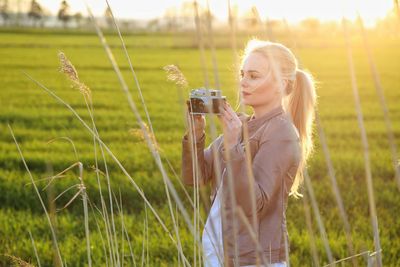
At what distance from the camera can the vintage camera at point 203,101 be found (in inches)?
80.9

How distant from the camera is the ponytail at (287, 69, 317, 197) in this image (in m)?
2.43

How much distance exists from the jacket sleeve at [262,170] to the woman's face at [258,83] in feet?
0.45

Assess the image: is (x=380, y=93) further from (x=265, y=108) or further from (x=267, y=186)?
(x=265, y=108)

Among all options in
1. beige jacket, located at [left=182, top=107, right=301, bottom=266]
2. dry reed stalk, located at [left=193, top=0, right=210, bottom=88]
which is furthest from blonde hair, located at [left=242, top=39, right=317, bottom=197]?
dry reed stalk, located at [left=193, top=0, right=210, bottom=88]

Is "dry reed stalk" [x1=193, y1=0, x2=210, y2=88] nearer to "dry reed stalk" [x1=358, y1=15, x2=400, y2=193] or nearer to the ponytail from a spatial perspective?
"dry reed stalk" [x1=358, y1=15, x2=400, y2=193]

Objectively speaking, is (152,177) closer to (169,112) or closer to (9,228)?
(9,228)

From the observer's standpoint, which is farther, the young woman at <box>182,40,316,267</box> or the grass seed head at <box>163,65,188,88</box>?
the young woman at <box>182,40,316,267</box>

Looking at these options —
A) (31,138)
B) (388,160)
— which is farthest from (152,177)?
(31,138)

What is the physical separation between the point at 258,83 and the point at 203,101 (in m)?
0.25

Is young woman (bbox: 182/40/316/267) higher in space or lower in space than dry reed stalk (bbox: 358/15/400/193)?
lower

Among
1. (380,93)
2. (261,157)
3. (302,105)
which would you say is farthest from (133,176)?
(380,93)

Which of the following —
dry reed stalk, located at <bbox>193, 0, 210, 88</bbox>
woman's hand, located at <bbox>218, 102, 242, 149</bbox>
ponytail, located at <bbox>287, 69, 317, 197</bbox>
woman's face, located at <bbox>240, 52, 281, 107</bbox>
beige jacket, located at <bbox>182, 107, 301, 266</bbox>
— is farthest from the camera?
ponytail, located at <bbox>287, 69, 317, 197</bbox>

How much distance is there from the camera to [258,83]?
2281 mm

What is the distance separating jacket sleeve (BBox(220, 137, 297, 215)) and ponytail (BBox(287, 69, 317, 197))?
225 millimetres
